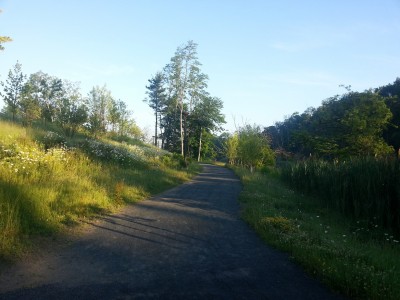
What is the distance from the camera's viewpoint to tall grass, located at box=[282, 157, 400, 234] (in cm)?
942

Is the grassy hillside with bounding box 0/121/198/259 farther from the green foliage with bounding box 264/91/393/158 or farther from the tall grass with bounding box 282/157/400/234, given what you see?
the green foliage with bounding box 264/91/393/158

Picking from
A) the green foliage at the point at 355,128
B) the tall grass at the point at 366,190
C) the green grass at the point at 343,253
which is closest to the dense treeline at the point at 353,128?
the green foliage at the point at 355,128

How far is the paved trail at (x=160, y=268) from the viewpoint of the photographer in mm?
4055

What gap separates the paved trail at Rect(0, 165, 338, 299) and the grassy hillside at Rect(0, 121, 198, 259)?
69 cm

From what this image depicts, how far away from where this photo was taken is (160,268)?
4.88 meters

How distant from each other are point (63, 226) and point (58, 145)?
8994mm

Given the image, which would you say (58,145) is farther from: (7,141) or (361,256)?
(361,256)

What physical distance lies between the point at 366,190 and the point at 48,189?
373 inches

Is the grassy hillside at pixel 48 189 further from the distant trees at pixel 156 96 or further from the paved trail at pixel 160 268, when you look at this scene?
the distant trees at pixel 156 96

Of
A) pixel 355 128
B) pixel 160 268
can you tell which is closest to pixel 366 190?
pixel 160 268

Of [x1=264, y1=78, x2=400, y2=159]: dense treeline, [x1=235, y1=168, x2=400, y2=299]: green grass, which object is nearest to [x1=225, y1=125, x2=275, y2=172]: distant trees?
[x1=264, y1=78, x2=400, y2=159]: dense treeline

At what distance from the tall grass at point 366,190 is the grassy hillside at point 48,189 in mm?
7063

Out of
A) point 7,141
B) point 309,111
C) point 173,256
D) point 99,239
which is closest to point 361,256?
point 173,256

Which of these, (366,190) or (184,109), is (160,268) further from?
(184,109)
